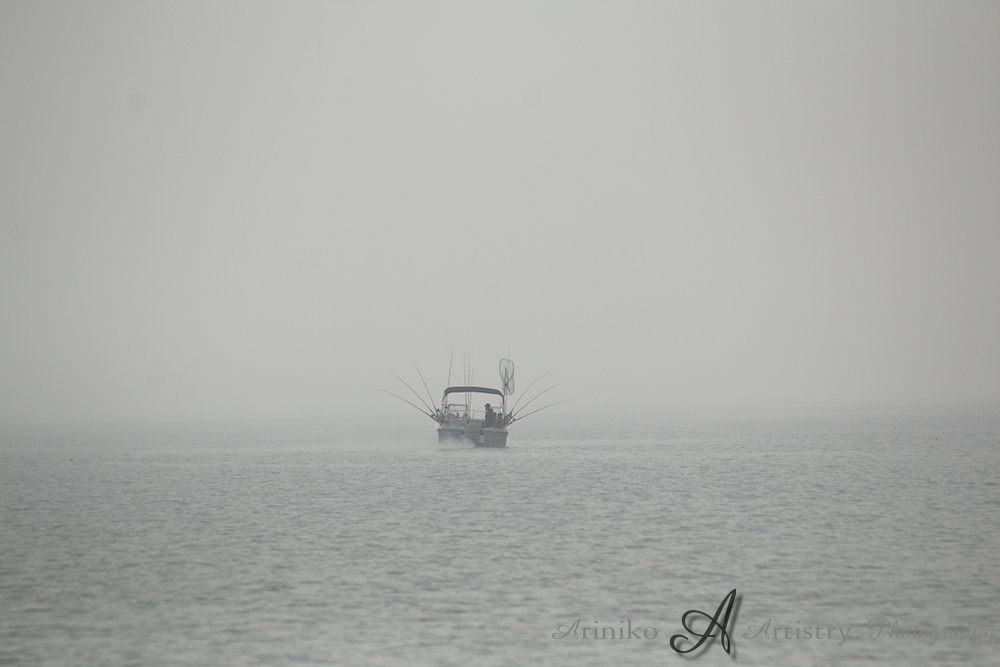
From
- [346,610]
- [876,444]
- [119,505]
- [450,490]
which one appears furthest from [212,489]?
[876,444]

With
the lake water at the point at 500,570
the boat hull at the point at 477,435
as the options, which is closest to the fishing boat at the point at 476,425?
the boat hull at the point at 477,435

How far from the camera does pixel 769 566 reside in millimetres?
25297

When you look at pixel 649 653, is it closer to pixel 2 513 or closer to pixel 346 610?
pixel 346 610

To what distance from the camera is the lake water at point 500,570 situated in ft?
57.7

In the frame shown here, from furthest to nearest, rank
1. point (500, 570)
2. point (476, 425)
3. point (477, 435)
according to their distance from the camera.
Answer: point (477, 435) → point (476, 425) → point (500, 570)

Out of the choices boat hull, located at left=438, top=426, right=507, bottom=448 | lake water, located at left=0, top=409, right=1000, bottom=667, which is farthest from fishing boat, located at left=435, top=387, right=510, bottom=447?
lake water, located at left=0, top=409, right=1000, bottom=667

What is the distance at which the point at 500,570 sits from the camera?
24.8 metres

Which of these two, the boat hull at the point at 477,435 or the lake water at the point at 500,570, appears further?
the boat hull at the point at 477,435

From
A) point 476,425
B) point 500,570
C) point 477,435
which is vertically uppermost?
point 476,425

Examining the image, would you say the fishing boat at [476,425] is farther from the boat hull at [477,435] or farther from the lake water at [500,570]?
the lake water at [500,570]

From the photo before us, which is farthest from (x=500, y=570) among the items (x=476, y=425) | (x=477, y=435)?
(x=477, y=435)

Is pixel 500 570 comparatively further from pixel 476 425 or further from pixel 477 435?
pixel 477 435

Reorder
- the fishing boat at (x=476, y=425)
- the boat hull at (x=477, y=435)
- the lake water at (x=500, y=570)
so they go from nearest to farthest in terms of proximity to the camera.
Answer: the lake water at (x=500, y=570), the fishing boat at (x=476, y=425), the boat hull at (x=477, y=435)

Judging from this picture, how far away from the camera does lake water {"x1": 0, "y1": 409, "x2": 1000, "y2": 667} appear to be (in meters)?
17.6
